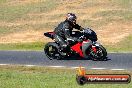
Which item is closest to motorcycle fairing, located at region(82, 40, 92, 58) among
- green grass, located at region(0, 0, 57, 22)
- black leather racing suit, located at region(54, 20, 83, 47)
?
black leather racing suit, located at region(54, 20, 83, 47)

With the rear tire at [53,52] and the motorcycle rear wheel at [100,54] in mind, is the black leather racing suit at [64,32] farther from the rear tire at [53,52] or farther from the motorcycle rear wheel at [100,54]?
the motorcycle rear wheel at [100,54]

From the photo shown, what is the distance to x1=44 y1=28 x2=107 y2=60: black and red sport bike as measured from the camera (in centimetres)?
2052

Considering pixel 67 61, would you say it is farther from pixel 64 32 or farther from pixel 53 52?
pixel 64 32

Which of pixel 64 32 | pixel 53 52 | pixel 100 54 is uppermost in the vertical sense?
pixel 64 32

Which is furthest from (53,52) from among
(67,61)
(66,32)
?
(66,32)

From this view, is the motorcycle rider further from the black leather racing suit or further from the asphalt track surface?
the asphalt track surface

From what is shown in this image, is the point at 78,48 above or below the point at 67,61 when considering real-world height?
above

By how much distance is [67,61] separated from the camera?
20688 millimetres

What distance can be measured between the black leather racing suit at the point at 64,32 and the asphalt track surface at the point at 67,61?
87 cm

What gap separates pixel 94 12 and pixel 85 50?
69.6 feet

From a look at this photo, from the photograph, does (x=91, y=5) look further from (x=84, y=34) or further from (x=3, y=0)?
(x=84, y=34)

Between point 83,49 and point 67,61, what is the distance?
846 millimetres

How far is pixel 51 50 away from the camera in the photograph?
21.5 m

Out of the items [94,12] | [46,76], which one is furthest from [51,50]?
[94,12]
